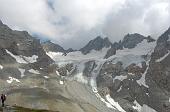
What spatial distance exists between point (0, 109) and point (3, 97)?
331 centimetres

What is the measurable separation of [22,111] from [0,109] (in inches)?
350

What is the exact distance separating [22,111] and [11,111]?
6539 millimetres

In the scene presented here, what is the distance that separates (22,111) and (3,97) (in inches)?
317

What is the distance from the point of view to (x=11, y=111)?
105312mm

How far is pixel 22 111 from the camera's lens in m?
112

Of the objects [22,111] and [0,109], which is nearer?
[0,109]

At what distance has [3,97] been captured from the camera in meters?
106

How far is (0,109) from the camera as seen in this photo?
4087 inches

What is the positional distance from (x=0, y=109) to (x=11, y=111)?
2.87 meters
